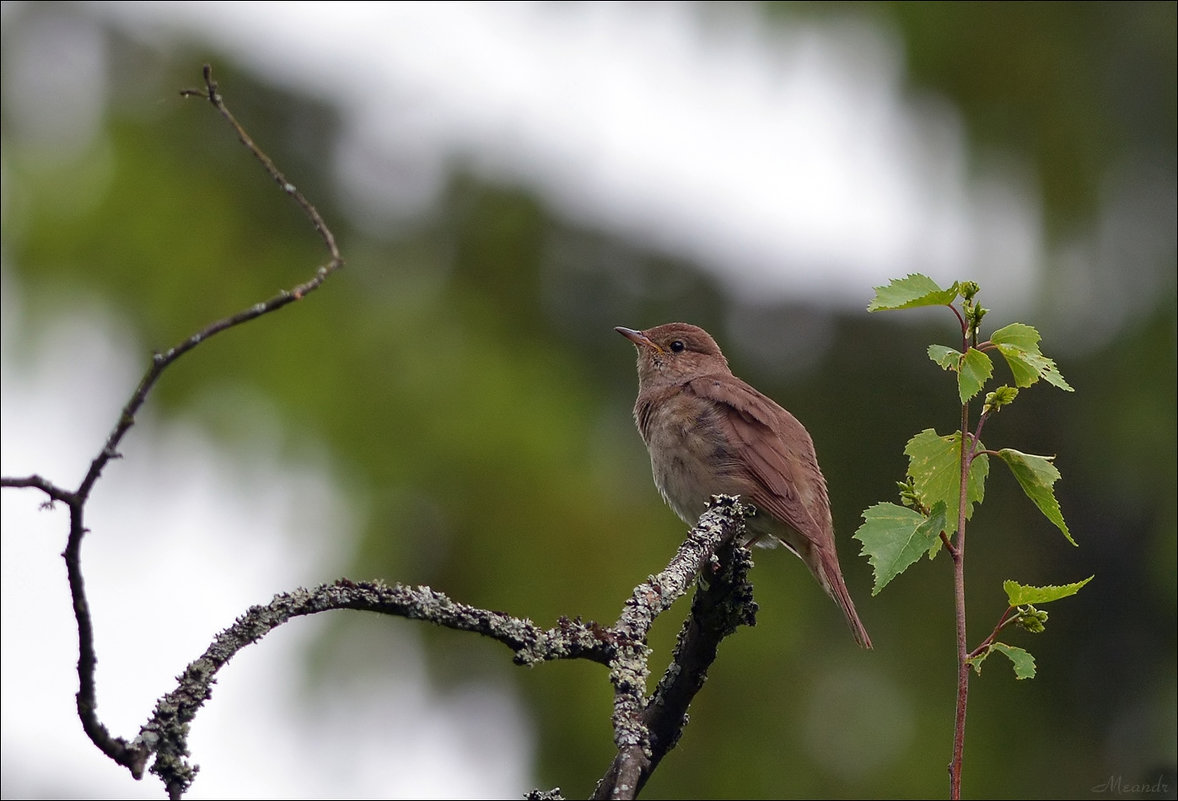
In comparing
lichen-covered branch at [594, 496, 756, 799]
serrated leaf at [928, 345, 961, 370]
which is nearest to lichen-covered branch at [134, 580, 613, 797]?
lichen-covered branch at [594, 496, 756, 799]

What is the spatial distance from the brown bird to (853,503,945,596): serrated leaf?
7.89 ft

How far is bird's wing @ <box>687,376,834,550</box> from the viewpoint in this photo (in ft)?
19.0

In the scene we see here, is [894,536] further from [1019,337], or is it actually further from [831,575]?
[831,575]

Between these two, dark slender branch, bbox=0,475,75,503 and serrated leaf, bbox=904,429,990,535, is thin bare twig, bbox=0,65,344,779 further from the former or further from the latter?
serrated leaf, bbox=904,429,990,535

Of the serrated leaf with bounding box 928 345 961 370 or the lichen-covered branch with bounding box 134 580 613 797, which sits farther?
the serrated leaf with bounding box 928 345 961 370

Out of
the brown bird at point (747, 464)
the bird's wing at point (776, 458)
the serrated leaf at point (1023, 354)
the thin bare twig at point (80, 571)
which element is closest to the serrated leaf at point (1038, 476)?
the serrated leaf at point (1023, 354)

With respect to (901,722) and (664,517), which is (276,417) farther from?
(901,722)

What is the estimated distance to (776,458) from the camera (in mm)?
6023

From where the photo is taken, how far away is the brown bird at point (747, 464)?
5.82 m

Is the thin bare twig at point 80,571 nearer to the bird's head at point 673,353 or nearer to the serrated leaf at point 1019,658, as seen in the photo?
the serrated leaf at point 1019,658

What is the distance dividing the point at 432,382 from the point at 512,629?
7.68 m

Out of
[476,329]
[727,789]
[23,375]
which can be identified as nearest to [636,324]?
[476,329]

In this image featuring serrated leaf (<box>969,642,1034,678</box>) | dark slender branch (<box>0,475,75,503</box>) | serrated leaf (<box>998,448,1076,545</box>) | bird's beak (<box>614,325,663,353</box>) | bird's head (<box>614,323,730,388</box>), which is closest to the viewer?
dark slender branch (<box>0,475,75,503</box>)

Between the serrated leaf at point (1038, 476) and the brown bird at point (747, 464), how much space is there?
2.43m
